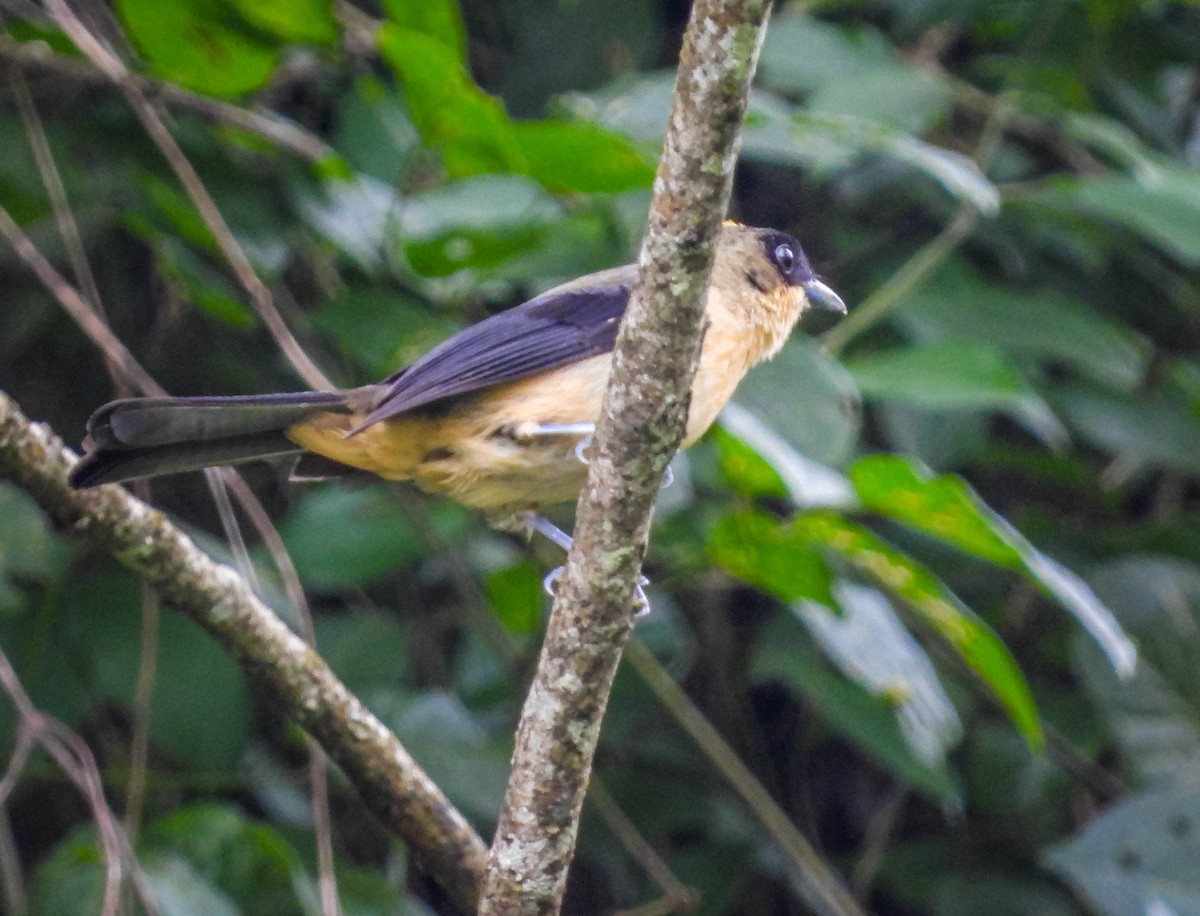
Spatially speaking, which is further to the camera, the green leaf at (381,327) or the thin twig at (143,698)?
the green leaf at (381,327)

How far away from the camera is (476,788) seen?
3785 millimetres

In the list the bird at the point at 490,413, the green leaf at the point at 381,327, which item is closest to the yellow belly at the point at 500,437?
the bird at the point at 490,413

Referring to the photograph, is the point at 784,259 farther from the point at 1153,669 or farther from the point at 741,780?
the point at 1153,669

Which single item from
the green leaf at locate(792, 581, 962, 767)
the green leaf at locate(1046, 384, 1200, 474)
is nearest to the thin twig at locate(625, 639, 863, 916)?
the green leaf at locate(792, 581, 962, 767)

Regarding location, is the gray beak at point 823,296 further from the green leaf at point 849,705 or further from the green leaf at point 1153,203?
the green leaf at point 849,705

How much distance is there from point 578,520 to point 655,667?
197 cm

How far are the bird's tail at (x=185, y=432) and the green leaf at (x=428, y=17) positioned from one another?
3.83ft

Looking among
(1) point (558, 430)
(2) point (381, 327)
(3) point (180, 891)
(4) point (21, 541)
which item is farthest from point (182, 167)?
(3) point (180, 891)

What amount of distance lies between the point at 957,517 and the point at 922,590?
0.88 feet

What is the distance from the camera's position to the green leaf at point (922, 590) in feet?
9.75

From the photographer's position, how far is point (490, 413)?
3.07 metres

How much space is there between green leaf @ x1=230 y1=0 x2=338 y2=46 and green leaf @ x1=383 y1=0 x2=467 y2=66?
0.17 metres

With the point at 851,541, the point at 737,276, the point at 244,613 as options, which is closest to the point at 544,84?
the point at 737,276

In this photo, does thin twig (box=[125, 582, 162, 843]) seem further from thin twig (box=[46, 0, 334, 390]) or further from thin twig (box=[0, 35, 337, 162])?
thin twig (box=[0, 35, 337, 162])
